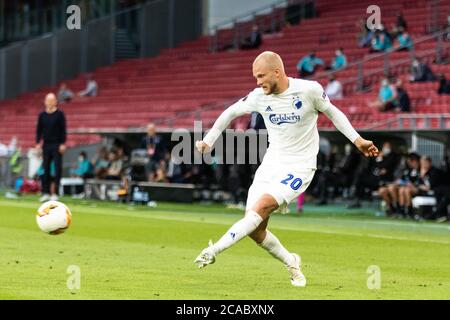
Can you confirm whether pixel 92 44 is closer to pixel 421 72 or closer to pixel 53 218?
pixel 421 72

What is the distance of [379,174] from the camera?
1025 inches

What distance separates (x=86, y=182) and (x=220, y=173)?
3887mm

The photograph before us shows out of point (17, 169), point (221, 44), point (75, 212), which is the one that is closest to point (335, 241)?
point (75, 212)

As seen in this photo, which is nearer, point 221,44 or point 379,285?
point 379,285

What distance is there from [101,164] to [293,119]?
21756mm

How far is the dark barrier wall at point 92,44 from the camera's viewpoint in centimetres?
4828

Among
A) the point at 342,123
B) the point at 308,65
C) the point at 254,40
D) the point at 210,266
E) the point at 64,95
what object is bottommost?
the point at 210,266

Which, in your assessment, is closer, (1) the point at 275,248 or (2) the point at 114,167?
(1) the point at 275,248

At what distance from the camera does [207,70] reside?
4138 centimetres

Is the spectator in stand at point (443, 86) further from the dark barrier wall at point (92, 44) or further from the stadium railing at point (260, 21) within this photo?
the dark barrier wall at point (92, 44)

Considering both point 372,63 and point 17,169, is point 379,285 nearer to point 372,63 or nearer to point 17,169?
point 372,63

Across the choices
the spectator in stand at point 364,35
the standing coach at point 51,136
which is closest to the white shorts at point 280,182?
the standing coach at point 51,136

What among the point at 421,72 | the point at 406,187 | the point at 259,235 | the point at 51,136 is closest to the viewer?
the point at 259,235

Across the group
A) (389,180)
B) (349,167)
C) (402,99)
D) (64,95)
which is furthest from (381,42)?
(64,95)
